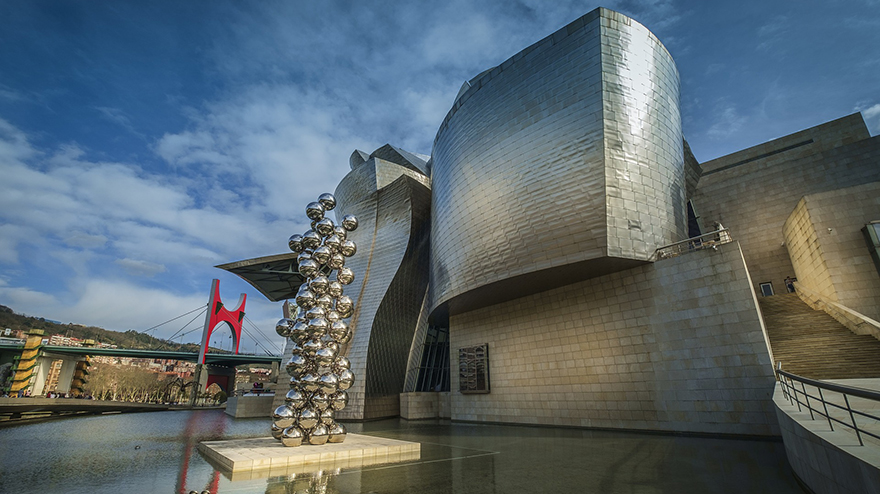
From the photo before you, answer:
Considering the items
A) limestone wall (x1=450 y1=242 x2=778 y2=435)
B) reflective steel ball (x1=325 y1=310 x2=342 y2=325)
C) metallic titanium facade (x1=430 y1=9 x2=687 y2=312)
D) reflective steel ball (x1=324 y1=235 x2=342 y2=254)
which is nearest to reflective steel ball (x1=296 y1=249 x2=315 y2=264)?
reflective steel ball (x1=324 y1=235 x2=342 y2=254)

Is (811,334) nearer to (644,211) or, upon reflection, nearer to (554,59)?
(644,211)

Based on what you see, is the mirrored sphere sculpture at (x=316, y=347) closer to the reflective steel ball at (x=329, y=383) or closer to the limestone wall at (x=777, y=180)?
the reflective steel ball at (x=329, y=383)

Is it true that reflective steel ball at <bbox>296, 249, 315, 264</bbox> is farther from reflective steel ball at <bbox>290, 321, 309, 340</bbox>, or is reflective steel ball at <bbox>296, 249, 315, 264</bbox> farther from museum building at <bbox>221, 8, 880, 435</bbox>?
museum building at <bbox>221, 8, 880, 435</bbox>

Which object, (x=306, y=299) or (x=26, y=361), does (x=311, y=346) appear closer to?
(x=306, y=299)

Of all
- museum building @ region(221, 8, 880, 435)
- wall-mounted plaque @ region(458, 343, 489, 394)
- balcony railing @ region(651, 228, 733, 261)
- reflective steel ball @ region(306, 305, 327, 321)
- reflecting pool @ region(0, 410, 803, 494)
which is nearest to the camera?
reflecting pool @ region(0, 410, 803, 494)

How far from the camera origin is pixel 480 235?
51.4 ft

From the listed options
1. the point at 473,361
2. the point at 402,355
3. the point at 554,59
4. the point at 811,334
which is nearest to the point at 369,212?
the point at 402,355

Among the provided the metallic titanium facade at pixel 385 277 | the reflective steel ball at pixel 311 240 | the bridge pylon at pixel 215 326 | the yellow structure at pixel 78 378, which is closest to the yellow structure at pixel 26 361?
the yellow structure at pixel 78 378

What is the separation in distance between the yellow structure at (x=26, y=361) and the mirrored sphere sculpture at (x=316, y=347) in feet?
135

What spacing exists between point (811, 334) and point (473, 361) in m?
11.6

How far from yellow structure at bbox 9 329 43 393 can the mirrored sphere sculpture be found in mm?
41192

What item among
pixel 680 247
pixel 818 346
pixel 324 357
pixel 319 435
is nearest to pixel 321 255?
pixel 324 357

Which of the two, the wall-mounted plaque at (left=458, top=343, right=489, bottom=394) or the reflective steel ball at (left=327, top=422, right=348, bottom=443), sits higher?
the wall-mounted plaque at (left=458, top=343, right=489, bottom=394)

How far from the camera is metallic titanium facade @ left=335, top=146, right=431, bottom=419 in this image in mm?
20297
